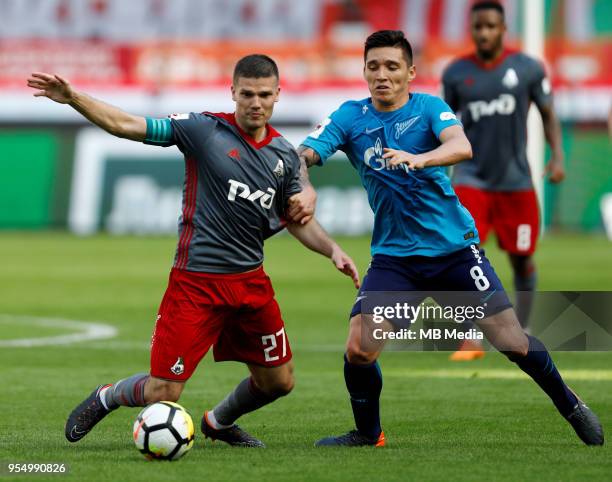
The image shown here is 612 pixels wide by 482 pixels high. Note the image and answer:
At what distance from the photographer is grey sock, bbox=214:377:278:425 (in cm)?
732

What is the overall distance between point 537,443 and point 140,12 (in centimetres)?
2875

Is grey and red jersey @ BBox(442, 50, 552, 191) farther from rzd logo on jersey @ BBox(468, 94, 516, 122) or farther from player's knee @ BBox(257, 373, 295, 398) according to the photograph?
player's knee @ BBox(257, 373, 295, 398)

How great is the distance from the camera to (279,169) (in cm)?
706

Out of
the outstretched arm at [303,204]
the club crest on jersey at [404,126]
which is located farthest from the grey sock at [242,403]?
the club crest on jersey at [404,126]

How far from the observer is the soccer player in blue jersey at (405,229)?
7.15 m

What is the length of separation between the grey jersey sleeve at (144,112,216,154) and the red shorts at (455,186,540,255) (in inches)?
179

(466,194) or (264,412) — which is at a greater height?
(466,194)

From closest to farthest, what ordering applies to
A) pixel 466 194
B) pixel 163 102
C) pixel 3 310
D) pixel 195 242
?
pixel 195 242, pixel 466 194, pixel 3 310, pixel 163 102

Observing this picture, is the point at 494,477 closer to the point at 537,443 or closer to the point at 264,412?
the point at 537,443

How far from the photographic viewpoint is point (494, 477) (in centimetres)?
614

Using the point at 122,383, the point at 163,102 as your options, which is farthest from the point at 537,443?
the point at 163,102

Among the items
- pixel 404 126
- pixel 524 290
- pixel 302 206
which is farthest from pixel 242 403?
pixel 524 290

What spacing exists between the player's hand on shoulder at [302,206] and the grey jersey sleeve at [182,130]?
540 mm

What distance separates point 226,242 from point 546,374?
173 cm
